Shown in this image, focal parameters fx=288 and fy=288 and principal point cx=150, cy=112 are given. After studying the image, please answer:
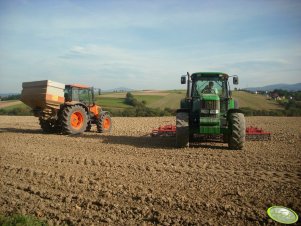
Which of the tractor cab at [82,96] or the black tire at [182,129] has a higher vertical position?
the tractor cab at [82,96]

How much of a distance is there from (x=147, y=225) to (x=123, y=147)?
557 centimetres

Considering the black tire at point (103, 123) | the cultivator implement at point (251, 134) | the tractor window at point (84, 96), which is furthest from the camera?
the black tire at point (103, 123)

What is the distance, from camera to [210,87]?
1008 cm

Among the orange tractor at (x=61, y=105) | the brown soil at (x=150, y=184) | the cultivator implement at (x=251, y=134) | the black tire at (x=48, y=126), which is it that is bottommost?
the brown soil at (x=150, y=184)

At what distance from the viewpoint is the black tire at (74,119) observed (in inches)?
492

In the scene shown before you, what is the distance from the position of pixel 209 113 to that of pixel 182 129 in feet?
3.27

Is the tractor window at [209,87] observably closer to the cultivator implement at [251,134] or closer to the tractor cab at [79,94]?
the cultivator implement at [251,134]

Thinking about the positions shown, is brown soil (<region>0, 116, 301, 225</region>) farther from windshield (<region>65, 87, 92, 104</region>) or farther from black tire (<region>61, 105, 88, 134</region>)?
windshield (<region>65, 87, 92, 104</region>)

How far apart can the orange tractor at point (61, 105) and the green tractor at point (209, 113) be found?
5.02 m

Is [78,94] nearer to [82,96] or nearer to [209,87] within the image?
[82,96]

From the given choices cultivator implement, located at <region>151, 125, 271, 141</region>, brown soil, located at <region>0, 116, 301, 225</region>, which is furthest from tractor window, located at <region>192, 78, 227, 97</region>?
brown soil, located at <region>0, 116, 301, 225</region>

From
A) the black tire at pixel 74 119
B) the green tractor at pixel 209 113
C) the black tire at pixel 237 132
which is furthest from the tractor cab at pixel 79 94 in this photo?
the black tire at pixel 237 132

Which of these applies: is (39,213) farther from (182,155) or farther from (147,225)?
(182,155)

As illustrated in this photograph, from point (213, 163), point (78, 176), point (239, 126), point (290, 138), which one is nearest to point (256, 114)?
point (290, 138)
